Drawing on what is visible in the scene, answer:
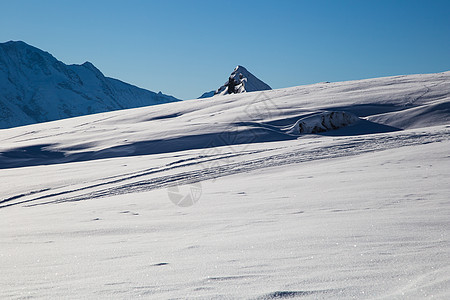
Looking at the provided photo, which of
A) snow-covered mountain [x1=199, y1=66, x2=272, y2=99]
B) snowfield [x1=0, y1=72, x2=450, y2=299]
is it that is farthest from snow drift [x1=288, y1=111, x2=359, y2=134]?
snow-covered mountain [x1=199, y1=66, x2=272, y2=99]

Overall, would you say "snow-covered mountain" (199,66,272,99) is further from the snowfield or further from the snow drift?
the snowfield

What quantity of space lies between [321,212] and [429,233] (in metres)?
0.91

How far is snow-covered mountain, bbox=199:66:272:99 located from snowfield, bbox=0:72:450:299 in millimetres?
26700

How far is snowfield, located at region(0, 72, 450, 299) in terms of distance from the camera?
1586mm

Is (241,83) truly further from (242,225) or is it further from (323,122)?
(242,225)

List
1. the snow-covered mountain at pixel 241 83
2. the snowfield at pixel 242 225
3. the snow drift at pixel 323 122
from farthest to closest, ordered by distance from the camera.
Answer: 1. the snow-covered mountain at pixel 241 83
2. the snow drift at pixel 323 122
3. the snowfield at pixel 242 225

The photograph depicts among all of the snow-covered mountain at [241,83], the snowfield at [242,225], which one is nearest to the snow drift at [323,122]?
the snowfield at [242,225]

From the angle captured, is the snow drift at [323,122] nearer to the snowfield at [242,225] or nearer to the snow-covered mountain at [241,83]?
the snowfield at [242,225]

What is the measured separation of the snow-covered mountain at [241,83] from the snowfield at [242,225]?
26.7m

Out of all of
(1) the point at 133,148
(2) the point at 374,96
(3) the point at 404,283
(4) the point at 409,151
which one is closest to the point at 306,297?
(3) the point at 404,283

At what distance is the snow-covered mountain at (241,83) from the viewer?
34.3 meters

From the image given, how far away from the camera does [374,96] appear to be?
538 inches

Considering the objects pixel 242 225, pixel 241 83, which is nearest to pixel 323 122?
pixel 242 225

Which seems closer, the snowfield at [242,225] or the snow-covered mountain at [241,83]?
the snowfield at [242,225]
